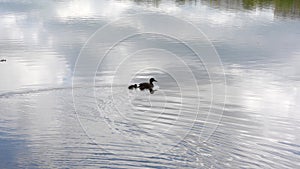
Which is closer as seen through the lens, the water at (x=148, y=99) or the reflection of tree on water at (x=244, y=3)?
the water at (x=148, y=99)

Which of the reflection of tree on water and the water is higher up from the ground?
the water

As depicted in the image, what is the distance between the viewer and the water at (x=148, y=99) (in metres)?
11.7

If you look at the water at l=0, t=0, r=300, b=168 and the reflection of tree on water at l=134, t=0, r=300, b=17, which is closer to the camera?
the water at l=0, t=0, r=300, b=168

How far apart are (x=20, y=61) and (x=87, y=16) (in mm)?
20748

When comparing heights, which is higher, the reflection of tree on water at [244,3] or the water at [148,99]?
the water at [148,99]

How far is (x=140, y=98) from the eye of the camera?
16547 mm

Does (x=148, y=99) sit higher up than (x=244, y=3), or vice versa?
(x=148, y=99)

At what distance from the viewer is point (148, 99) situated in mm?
16578

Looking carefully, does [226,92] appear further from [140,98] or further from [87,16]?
[87,16]

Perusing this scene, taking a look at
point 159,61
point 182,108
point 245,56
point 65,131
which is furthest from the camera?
point 245,56

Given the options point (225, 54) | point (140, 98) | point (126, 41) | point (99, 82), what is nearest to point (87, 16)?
point (126, 41)

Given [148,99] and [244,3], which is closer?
[148,99]

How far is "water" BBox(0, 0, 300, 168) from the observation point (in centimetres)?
1170

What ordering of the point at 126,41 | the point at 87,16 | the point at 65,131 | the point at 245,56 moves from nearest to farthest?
the point at 65,131 → the point at 245,56 → the point at 126,41 → the point at 87,16
